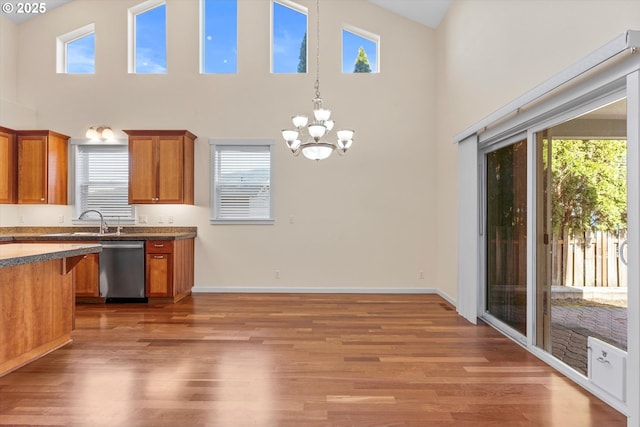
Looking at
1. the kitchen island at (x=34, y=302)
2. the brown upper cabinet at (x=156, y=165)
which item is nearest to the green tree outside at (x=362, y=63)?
the brown upper cabinet at (x=156, y=165)

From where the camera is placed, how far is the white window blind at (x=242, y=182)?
6219 mm

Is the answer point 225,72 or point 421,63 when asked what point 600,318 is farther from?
point 225,72

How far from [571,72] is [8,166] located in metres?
6.86

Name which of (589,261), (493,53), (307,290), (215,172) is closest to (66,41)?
(215,172)

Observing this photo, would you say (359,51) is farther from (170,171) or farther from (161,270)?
(161,270)

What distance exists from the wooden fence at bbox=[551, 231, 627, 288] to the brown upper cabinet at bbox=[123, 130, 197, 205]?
187 inches

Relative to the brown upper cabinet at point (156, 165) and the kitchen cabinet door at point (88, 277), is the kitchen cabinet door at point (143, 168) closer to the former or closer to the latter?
the brown upper cabinet at point (156, 165)

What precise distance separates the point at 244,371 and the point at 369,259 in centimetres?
343

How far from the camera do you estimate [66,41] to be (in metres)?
6.36

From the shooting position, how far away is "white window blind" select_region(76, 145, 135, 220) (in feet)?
20.3

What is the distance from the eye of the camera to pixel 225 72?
6.25 metres

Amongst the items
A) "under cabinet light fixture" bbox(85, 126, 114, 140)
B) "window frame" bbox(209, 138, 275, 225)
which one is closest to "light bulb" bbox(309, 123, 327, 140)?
"window frame" bbox(209, 138, 275, 225)

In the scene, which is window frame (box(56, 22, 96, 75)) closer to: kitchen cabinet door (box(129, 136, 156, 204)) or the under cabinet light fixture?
the under cabinet light fixture

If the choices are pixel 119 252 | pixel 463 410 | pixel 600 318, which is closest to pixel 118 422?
pixel 463 410
